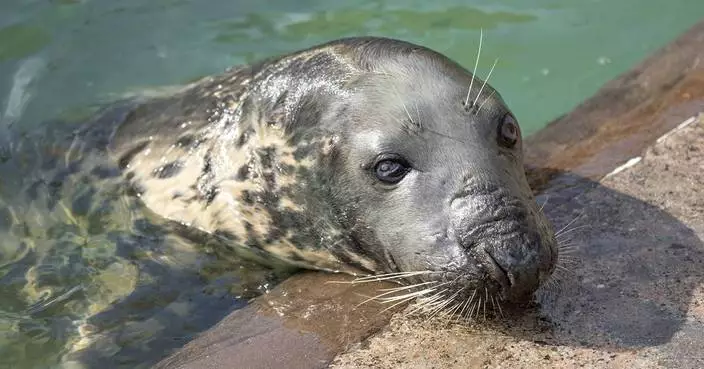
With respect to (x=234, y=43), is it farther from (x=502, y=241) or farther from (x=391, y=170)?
(x=502, y=241)

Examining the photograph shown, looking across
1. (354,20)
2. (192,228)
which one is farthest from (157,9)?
(192,228)

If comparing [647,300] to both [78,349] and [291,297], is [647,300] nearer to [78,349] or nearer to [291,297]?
[291,297]

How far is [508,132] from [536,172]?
0.87 meters

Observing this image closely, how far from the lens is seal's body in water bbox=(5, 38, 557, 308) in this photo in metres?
3.98

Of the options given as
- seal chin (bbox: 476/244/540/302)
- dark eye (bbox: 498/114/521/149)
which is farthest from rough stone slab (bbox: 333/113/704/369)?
dark eye (bbox: 498/114/521/149)

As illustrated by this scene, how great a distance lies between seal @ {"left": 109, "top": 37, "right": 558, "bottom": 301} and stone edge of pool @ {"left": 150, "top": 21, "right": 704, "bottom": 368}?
0.91ft

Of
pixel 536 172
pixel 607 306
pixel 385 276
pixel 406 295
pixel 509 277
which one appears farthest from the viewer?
pixel 536 172

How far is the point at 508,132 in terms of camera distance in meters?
4.37

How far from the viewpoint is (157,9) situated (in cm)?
794

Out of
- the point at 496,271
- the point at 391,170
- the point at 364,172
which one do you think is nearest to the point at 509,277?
the point at 496,271

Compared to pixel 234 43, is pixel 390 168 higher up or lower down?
lower down

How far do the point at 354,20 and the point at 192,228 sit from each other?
3160mm

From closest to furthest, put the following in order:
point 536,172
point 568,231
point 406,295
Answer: point 406,295, point 568,231, point 536,172

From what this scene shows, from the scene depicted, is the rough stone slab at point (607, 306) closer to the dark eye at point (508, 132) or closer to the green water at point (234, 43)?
the dark eye at point (508, 132)
